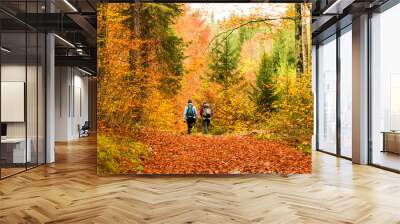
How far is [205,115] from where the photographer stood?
301 inches

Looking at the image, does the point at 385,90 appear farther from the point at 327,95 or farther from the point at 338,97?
the point at 327,95

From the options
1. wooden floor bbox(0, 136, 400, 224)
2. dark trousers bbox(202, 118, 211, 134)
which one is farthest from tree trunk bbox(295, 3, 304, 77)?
wooden floor bbox(0, 136, 400, 224)

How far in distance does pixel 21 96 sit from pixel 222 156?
13.5 ft

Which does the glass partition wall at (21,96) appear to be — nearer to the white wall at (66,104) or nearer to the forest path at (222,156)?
the forest path at (222,156)

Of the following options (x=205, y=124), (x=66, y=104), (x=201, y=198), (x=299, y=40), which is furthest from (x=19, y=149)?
(x=66, y=104)

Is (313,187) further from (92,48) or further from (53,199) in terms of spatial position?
(92,48)

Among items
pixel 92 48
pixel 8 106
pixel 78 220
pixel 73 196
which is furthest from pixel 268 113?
pixel 92 48

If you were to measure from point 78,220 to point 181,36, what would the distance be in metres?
4.22

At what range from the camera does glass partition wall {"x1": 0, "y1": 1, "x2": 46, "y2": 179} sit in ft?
24.4

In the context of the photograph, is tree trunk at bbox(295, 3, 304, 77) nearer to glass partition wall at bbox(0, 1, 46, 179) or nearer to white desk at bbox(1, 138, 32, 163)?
glass partition wall at bbox(0, 1, 46, 179)

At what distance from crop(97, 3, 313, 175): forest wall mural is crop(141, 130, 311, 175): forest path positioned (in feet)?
0.06

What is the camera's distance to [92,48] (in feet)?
50.3

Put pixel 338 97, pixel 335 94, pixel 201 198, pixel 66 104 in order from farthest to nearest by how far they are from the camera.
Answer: pixel 66 104, pixel 335 94, pixel 338 97, pixel 201 198

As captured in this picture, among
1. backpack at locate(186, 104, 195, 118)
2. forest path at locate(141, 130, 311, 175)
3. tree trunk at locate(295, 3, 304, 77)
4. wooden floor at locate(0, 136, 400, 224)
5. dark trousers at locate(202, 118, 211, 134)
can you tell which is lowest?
wooden floor at locate(0, 136, 400, 224)
